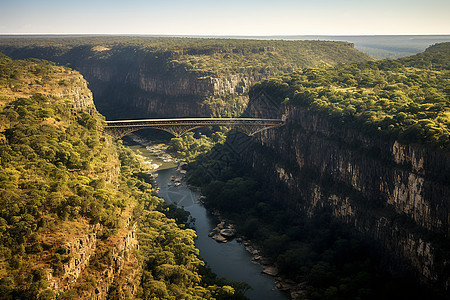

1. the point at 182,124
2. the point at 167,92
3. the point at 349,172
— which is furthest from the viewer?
the point at 167,92

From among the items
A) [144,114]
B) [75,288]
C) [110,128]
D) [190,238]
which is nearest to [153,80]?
[144,114]

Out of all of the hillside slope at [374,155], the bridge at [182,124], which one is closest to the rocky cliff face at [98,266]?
the bridge at [182,124]

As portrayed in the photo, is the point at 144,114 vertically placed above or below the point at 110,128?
below

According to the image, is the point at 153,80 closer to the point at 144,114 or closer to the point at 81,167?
the point at 144,114

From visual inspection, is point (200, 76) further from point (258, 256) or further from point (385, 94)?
point (258, 256)

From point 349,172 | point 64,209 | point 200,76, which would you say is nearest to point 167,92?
point 200,76
